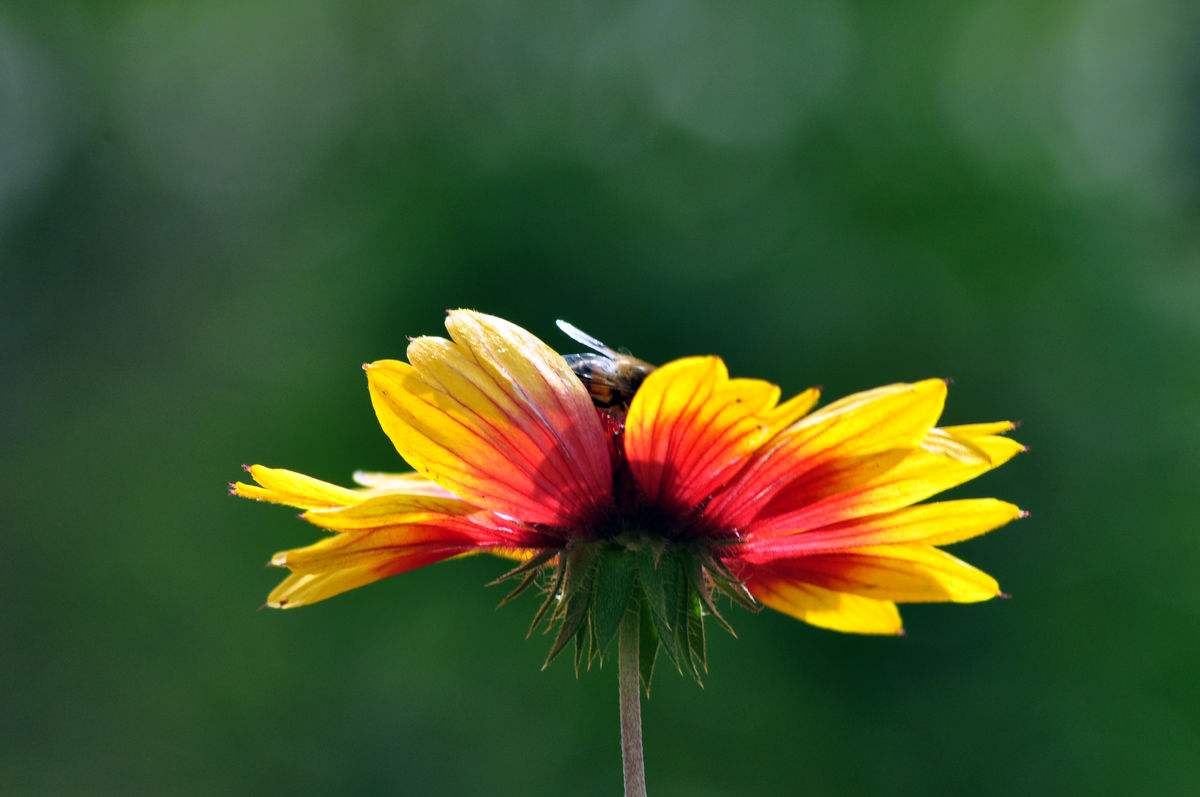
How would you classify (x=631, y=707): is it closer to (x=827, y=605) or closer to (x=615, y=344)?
(x=827, y=605)

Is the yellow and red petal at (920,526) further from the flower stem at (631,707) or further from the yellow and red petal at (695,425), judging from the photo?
the flower stem at (631,707)

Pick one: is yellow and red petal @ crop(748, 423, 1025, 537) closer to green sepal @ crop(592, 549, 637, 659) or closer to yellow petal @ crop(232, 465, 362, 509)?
green sepal @ crop(592, 549, 637, 659)

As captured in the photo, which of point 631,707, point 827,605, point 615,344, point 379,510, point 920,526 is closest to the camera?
point 631,707

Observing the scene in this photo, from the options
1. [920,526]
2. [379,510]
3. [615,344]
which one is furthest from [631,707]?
[615,344]

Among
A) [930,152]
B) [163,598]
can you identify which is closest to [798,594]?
[163,598]

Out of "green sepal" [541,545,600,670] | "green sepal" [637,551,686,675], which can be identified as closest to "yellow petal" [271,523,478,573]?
"green sepal" [541,545,600,670]

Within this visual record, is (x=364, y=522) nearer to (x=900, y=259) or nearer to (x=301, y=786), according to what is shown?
(x=301, y=786)
